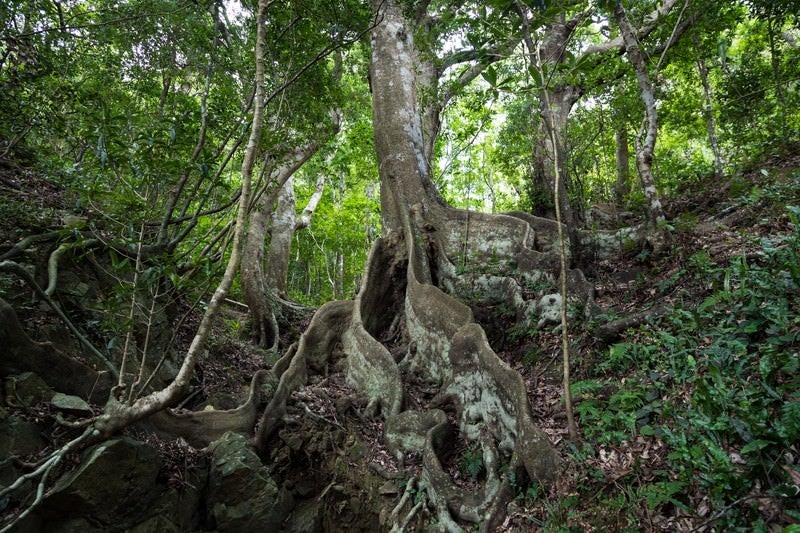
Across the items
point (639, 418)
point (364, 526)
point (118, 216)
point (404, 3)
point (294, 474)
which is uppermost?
point (404, 3)

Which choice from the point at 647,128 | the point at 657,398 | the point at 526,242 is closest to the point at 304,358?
the point at 526,242

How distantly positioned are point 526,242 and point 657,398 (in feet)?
10.7

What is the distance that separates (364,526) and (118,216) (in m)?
4.35

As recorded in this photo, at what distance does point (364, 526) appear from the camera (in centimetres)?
449

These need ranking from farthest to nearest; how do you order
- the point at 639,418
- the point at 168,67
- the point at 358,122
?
the point at 358,122 → the point at 168,67 → the point at 639,418

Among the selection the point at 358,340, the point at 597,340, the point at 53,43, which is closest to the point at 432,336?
the point at 358,340

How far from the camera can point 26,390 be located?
3.82 m

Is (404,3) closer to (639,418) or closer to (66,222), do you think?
(66,222)

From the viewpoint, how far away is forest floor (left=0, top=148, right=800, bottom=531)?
8.43ft

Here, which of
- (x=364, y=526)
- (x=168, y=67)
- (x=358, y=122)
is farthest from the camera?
(x=358, y=122)

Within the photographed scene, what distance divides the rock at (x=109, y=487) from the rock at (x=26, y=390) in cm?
72

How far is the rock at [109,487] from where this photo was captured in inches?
137

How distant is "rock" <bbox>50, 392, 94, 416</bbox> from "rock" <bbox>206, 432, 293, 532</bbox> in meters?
1.33

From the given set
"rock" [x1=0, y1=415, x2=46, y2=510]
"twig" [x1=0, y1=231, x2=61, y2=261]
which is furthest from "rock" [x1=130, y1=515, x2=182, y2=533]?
"twig" [x1=0, y1=231, x2=61, y2=261]
